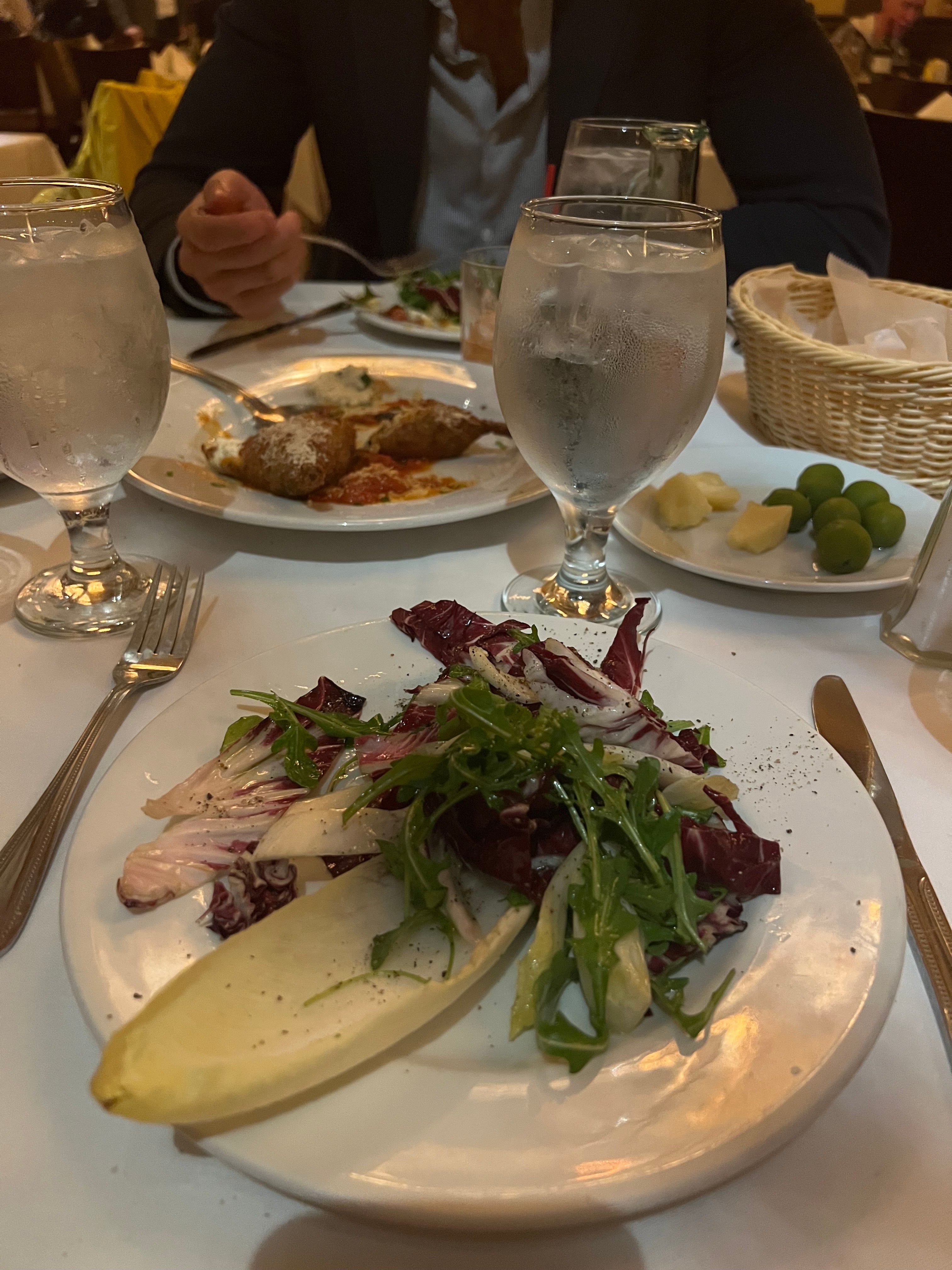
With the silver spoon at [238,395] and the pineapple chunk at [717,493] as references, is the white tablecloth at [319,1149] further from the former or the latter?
the silver spoon at [238,395]

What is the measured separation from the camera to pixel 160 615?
103 centimetres

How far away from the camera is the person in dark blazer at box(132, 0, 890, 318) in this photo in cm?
262

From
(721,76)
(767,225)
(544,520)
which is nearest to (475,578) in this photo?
(544,520)

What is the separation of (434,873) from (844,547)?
794 millimetres

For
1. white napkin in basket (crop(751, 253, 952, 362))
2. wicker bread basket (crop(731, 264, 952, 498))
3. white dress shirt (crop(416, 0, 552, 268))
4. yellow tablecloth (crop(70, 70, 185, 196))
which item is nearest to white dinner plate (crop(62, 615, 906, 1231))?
wicker bread basket (crop(731, 264, 952, 498))

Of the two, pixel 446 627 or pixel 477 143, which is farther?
pixel 477 143

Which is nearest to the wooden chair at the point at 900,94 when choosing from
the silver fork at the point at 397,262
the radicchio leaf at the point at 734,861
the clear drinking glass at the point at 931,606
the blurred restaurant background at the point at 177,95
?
the blurred restaurant background at the point at 177,95

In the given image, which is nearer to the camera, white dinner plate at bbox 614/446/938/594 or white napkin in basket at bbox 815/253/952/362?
white dinner plate at bbox 614/446/938/594

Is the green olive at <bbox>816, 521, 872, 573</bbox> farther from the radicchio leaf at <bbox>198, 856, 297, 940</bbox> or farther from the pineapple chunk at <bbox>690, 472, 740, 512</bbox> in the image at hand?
the radicchio leaf at <bbox>198, 856, 297, 940</bbox>

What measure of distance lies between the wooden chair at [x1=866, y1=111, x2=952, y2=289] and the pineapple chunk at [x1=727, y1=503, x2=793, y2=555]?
2.98 metres

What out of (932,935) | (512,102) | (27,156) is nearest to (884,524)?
(932,935)

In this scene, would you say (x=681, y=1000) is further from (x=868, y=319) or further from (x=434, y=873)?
(x=868, y=319)

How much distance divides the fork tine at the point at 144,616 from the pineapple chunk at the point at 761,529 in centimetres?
79

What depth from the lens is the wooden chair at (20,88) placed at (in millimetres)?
6680
